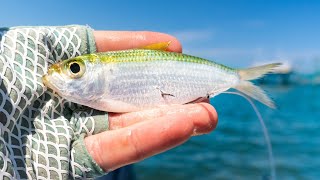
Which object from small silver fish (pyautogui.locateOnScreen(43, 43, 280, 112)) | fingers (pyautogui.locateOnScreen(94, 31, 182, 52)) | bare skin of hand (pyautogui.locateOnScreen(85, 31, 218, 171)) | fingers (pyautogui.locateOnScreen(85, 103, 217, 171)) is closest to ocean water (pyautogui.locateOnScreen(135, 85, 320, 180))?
fingers (pyautogui.locateOnScreen(94, 31, 182, 52))

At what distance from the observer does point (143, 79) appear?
3037 millimetres

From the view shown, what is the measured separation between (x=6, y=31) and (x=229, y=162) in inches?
295

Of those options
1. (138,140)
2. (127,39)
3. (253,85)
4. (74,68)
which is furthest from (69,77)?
(253,85)

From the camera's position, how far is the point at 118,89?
2.99 metres

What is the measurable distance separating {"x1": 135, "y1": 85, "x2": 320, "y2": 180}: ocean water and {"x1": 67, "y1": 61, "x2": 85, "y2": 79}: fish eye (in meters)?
2.23

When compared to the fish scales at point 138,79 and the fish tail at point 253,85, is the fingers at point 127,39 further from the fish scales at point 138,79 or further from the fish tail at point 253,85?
the fish tail at point 253,85

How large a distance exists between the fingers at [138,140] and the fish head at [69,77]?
330 mm

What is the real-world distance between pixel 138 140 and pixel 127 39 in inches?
40.9

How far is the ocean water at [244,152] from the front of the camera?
8.78 m

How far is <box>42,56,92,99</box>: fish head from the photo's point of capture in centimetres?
280

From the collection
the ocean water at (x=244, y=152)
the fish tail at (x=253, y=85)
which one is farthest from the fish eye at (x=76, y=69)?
the ocean water at (x=244, y=152)

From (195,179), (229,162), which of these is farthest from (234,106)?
(195,179)

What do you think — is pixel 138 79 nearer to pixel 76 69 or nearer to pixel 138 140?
pixel 76 69

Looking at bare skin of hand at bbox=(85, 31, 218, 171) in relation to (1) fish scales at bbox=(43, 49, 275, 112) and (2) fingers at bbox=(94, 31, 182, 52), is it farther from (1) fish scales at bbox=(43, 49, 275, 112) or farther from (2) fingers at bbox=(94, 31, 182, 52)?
(2) fingers at bbox=(94, 31, 182, 52)
